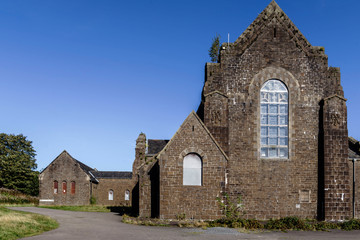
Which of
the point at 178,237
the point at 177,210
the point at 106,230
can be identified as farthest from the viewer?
the point at 177,210

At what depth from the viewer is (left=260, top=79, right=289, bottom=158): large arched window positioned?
23812mm

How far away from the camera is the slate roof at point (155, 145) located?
35138 millimetres

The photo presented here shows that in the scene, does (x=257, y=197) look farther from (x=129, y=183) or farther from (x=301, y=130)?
(x=129, y=183)

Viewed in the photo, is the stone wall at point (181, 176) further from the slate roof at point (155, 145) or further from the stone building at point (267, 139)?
the slate roof at point (155, 145)

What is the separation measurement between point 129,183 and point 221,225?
40079 millimetres

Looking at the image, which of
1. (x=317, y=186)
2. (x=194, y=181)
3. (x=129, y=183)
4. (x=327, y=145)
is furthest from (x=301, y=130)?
(x=129, y=183)

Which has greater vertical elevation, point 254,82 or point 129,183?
point 254,82

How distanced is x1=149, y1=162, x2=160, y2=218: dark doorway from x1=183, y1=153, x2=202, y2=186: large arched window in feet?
6.81

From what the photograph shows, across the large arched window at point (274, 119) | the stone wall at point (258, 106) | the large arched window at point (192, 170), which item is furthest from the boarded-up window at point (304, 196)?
the large arched window at point (192, 170)

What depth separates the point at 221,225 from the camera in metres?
19.8

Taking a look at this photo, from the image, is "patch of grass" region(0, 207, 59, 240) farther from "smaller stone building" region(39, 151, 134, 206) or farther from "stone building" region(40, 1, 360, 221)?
"smaller stone building" region(39, 151, 134, 206)

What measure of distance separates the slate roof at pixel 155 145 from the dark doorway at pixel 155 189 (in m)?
10.8

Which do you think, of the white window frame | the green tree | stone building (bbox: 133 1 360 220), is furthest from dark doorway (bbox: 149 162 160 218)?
the green tree

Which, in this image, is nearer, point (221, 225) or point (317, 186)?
point (221, 225)
